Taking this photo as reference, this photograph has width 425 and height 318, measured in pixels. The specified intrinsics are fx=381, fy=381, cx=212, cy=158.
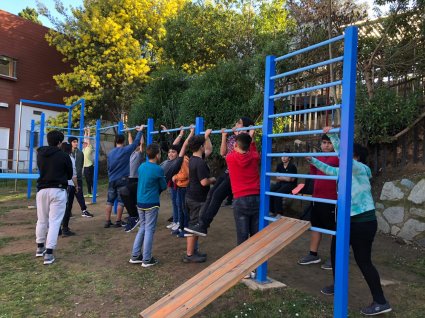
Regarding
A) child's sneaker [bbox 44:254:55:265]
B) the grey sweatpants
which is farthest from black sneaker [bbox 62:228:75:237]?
child's sneaker [bbox 44:254:55:265]

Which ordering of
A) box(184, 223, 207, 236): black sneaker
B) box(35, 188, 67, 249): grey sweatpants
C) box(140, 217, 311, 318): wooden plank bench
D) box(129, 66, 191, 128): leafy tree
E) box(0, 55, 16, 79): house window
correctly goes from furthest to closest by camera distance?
box(0, 55, 16, 79): house window, box(129, 66, 191, 128): leafy tree, box(35, 188, 67, 249): grey sweatpants, box(184, 223, 207, 236): black sneaker, box(140, 217, 311, 318): wooden plank bench

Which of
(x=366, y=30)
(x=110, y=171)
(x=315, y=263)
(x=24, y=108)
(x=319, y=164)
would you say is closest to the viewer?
(x=319, y=164)

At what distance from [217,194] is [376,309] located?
2383 millimetres

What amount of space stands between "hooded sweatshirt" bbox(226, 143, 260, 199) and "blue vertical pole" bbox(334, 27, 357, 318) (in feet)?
4.25

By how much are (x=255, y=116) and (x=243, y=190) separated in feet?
19.2

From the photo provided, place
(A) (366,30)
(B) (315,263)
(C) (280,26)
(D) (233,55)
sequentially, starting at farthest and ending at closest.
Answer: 1. (D) (233,55)
2. (C) (280,26)
3. (A) (366,30)
4. (B) (315,263)

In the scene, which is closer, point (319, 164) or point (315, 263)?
point (319, 164)

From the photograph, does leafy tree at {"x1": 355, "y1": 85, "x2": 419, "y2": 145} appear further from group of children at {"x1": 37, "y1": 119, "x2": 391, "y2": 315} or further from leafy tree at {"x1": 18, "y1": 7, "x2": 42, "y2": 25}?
leafy tree at {"x1": 18, "y1": 7, "x2": 42, "y2": 25}

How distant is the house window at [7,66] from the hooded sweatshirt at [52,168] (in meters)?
15.0

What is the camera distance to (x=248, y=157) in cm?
435

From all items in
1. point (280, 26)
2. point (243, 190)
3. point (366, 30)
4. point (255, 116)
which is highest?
point (280, 26)

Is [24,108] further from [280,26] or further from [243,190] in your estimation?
[243,190]

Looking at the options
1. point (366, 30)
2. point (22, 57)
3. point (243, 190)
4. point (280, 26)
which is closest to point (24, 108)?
point (22, 57)

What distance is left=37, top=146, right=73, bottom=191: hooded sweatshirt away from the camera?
5328 mm
